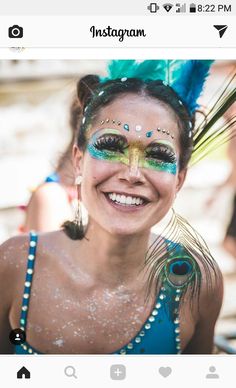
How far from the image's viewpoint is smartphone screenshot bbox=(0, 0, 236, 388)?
4.96 feet

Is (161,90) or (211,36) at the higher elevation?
(211,36)

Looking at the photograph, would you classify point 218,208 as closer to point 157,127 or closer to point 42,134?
point 157,127

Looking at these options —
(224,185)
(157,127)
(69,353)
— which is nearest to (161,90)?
(157,127)

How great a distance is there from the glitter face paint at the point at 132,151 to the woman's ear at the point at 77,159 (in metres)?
0.05

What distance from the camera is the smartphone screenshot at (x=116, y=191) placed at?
151 cm

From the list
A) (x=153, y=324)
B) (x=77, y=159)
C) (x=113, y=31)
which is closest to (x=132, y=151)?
(x=77, y=159)

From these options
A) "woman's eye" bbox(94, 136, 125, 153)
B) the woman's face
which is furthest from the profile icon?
"woman's eye" bbox(94, 136, 125, 153)

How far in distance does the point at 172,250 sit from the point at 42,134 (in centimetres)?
34

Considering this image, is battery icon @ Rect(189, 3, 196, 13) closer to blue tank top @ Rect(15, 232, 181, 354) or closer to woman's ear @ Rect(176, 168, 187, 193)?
woman's ear @ Rect(176, 168, 187, 193)
